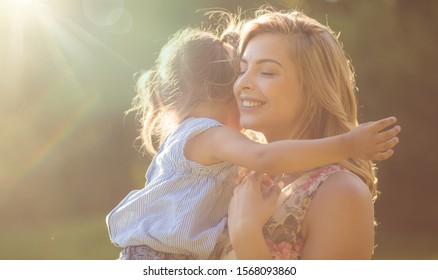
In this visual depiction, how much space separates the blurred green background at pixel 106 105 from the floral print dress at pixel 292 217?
142 cm

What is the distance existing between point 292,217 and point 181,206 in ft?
1.18

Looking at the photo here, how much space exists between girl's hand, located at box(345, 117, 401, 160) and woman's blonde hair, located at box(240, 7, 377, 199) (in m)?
0.25

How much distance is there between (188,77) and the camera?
2.14m

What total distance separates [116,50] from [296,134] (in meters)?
1.79

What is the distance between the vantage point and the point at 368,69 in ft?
11.1

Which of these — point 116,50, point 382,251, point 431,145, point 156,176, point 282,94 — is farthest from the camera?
point 382,251

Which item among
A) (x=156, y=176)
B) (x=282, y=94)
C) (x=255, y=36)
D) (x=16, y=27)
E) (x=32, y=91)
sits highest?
(x=16, y=27)

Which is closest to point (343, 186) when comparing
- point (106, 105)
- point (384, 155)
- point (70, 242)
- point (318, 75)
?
point (384, 155)

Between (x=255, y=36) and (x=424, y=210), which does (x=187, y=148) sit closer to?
(x=255, y=36)

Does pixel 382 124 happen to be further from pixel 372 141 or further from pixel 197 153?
pixel 197 153

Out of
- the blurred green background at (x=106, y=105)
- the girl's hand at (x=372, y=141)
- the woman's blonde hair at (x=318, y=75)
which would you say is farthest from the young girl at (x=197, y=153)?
the blurred green background at (x=106, y=105)

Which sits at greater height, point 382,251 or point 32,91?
point 32,91

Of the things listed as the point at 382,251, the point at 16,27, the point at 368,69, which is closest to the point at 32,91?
the point at 16,27

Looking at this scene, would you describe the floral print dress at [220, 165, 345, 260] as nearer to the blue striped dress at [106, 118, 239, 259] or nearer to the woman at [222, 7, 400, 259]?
the woman at [222, 7, 400, 259]
